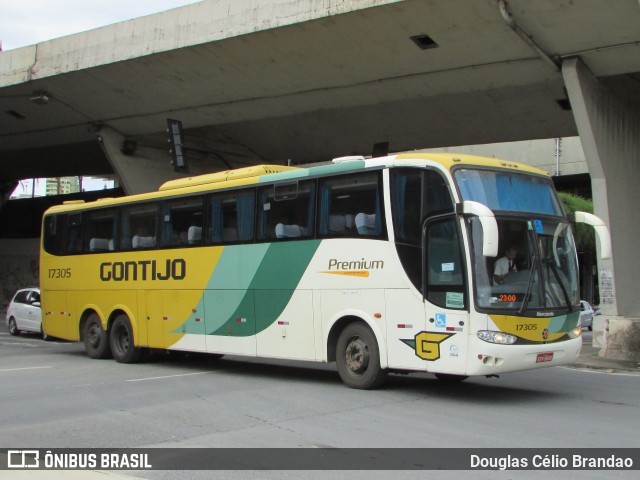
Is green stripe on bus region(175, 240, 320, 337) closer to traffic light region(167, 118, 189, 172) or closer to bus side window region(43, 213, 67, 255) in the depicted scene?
bus side window region(43, 213, 67, 255)

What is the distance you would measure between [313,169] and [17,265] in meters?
37.3

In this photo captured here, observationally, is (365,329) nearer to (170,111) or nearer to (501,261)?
(501,261)

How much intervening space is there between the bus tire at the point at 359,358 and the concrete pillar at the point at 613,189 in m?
8.10

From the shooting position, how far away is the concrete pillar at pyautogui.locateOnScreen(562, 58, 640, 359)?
17031 mm

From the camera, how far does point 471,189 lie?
393 inches

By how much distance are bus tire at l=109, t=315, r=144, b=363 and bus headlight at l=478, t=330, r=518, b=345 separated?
27.8ft

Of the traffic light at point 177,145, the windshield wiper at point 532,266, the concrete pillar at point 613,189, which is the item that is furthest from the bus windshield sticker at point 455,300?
the traffic light at point 177,145

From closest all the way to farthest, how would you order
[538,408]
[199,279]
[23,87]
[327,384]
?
[538,408] → [327,384] → [199,279] → [23,87]

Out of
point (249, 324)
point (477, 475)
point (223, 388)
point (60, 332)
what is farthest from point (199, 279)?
point (477, 475)

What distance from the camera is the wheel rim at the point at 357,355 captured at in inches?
432

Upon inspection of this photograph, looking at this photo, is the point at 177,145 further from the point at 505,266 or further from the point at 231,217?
the point at 505,266

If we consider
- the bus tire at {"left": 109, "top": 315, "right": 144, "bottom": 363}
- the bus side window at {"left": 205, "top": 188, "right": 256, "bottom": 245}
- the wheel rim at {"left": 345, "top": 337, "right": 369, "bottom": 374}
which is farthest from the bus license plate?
the bus tire at {"left": 109, "top": 315, "right": 144, "bottom": 363}

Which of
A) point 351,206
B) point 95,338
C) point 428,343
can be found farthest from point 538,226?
point 95,338

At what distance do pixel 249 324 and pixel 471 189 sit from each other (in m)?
4.84
